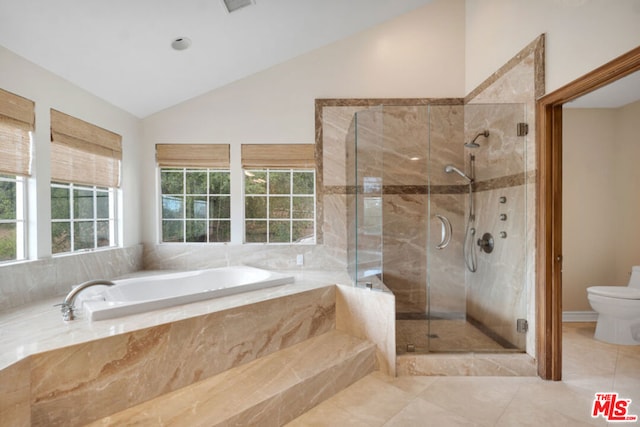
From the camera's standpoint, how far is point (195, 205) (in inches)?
126

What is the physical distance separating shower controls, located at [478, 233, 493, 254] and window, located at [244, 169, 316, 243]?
1.63m

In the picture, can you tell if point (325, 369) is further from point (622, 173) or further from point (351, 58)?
point (622, 173)

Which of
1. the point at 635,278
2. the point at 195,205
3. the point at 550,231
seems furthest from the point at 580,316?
the point at 195,205

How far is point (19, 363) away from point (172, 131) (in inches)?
96.8

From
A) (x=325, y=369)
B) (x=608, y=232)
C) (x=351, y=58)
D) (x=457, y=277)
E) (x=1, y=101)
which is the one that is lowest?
(x=325, y=369)

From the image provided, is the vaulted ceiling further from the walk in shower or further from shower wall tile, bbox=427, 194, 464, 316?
shower wall tile, bbox=427, 194, 464, 316

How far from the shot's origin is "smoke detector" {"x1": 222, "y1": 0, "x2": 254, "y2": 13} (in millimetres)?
2080

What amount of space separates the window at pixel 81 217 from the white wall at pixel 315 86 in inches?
23.6

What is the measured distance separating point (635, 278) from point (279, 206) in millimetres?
3491

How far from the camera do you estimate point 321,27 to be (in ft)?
9.11

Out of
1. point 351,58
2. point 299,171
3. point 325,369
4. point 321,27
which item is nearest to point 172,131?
point 299,171

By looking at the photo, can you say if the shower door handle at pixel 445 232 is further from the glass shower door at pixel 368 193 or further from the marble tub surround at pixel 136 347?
the marble tub surround at pixel 136 347

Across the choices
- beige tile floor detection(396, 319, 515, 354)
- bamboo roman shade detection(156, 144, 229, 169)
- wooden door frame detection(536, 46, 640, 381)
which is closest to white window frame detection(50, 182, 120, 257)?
bamboo roman shade detection(156, 144, 229, 169)

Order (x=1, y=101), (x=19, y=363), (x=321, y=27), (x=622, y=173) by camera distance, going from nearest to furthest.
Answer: (x=19, y=363) < (x=1, y=101) < (x=321, y=27) < (x=622, y=173)
